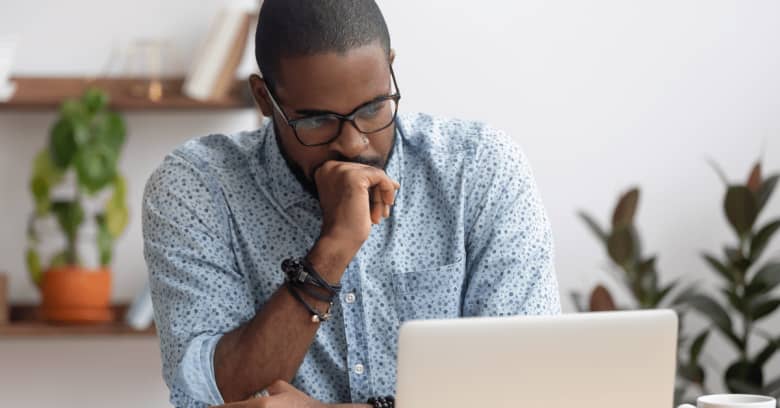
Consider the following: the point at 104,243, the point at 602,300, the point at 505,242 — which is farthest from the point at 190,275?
the point at 104,243

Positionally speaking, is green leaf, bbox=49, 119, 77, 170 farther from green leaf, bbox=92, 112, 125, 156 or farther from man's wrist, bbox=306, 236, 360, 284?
man's wrist, bbox=306, 236, 360, 284

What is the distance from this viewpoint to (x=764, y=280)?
2840 mm

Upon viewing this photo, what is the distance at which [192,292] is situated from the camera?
1.65 metres

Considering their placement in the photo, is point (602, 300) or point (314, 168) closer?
point (314, 168)

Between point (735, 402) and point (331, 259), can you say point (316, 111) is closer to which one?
point (331, 259)

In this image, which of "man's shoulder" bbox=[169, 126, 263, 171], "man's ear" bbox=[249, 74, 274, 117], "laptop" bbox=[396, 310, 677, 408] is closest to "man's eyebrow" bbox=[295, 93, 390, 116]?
"man's ear" bbox=[249, 74, 274, 117]

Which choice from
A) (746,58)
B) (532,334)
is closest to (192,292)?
(532,334)

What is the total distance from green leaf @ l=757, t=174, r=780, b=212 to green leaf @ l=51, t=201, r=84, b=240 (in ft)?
5.99

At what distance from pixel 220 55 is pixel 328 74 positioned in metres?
1.68

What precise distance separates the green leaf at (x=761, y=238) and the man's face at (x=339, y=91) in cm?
150

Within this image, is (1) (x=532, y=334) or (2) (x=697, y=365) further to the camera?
(2) (x=697, y=365)

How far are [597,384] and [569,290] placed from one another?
2.14m

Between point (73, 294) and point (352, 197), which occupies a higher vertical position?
point (352, 197)

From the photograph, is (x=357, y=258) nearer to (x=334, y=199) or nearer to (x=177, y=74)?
(x=334, y=199)
